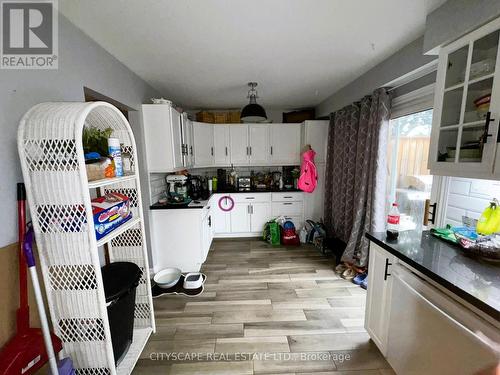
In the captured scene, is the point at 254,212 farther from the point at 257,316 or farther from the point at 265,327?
the point at 265,327

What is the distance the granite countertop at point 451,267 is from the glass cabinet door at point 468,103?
55 centimetres

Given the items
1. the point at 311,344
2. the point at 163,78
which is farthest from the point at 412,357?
the point at 163,78

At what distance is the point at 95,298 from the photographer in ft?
3.47

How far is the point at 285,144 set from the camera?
3621mm

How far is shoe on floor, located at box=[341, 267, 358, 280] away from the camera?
2.35m

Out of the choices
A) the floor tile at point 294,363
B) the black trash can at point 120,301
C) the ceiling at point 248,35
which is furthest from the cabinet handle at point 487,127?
the black trash can at point 120,301

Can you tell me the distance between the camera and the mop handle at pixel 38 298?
0.92 metres

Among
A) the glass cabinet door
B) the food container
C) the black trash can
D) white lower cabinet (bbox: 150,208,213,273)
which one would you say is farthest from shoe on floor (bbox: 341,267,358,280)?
the food container

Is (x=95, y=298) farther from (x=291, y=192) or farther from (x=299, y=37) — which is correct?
(x=291, y=192)

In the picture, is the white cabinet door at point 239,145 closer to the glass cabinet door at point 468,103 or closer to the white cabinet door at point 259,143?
the white cabinet door at point 259,143

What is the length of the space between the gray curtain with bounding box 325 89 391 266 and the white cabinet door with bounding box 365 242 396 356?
0.81 m

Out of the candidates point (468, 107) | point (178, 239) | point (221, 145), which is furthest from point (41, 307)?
point (221, 145)

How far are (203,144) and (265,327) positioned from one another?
271 cm

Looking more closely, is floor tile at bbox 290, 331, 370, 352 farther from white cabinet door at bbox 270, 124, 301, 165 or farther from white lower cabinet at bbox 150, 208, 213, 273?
white cabinet door at bbox 270, 124, 301, 165
